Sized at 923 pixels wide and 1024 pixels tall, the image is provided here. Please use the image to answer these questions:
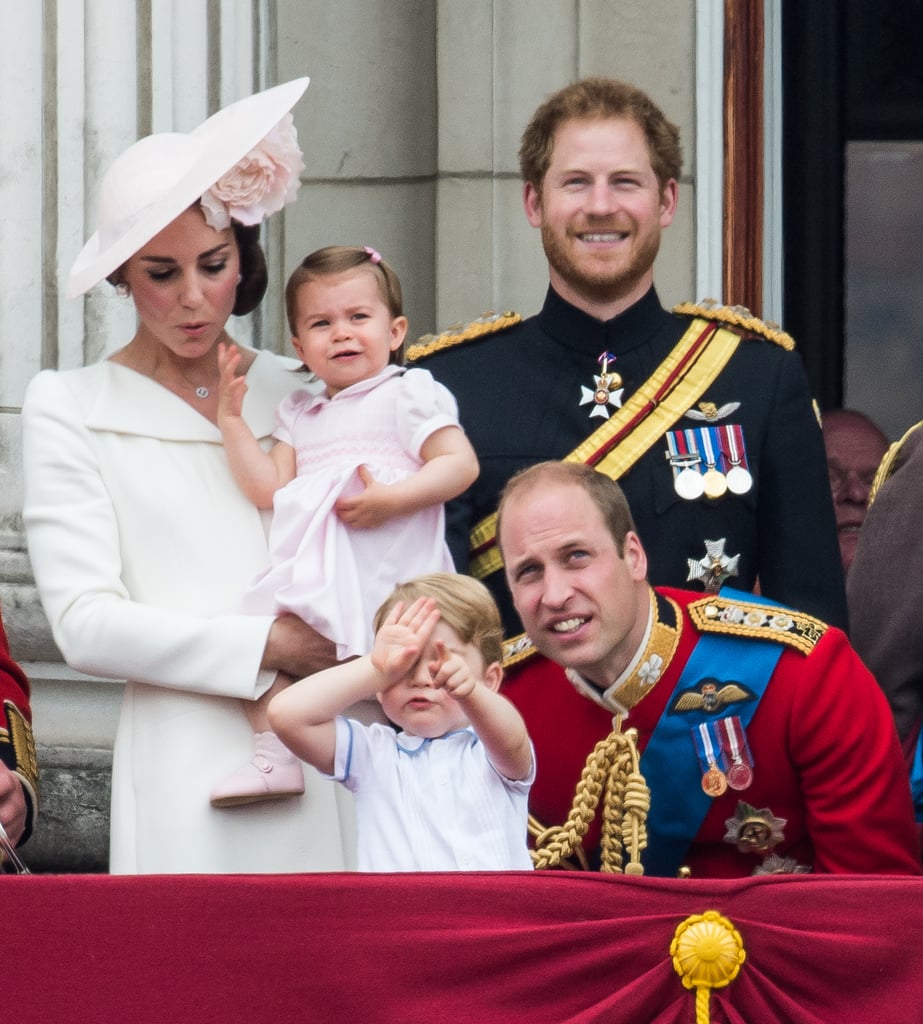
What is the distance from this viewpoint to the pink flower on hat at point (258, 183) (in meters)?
3.41

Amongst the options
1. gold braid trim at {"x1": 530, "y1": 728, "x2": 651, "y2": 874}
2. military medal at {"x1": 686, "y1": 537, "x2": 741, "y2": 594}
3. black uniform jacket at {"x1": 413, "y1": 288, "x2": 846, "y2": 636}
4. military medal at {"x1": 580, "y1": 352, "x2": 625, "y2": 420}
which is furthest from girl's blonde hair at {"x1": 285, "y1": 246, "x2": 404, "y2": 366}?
gold braid trim at {"x1": 530, "y1": 728, "x2": 651, "y2": 874}

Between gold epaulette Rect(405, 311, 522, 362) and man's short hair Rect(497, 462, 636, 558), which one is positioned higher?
gold epaulette Rect(405, 311, 522, 362)

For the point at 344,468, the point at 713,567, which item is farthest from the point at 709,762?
the point at 344,468

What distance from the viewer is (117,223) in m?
3.44

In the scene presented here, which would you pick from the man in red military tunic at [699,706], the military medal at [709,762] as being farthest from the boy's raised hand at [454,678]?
the military medal at [709,762]

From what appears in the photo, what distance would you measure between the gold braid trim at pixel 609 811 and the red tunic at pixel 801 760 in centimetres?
6

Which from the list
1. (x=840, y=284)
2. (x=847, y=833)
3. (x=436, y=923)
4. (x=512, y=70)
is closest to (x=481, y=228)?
(x=512, y=70)

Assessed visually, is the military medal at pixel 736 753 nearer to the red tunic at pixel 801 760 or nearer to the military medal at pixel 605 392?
the red tunic at pixel 801 760

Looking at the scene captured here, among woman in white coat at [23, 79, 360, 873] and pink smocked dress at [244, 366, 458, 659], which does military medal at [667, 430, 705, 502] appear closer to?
pink smocked dress at [244, 366, 458, 659]

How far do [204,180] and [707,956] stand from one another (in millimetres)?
1296

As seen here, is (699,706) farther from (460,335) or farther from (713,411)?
(460,335)

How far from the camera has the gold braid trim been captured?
3.34 metres

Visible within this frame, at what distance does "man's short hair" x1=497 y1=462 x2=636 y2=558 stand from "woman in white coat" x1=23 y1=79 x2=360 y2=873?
1.18 feet

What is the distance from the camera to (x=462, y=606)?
3186 mm
